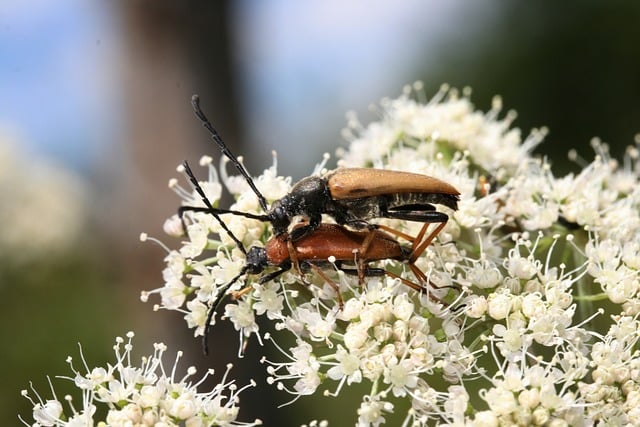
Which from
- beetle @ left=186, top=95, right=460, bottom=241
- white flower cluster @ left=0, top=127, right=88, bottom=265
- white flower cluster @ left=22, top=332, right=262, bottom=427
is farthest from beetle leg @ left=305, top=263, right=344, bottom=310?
white flower cluster @ left=0, top=127, right=88, bottom=265

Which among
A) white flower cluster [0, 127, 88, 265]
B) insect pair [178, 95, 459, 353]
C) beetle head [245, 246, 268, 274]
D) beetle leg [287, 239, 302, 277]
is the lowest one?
beetle head [245, 246, 268, 274]

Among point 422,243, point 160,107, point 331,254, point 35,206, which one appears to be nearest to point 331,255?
point 331,254

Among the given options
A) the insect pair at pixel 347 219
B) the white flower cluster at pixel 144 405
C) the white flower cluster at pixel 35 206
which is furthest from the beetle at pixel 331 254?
the white flower cluster at pixel 35 206

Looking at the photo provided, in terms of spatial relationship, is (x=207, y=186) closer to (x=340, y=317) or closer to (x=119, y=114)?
(x=340, y=317)

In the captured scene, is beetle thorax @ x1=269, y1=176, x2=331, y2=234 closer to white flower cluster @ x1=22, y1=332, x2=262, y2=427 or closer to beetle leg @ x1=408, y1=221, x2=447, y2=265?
beetle leg @ x1=408, y1=221, x2=447, y2=265

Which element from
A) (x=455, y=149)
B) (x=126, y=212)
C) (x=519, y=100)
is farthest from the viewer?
(x=519, y=100)

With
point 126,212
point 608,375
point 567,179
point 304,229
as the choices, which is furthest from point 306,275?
→ point 126,212
